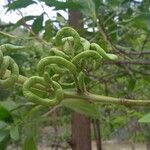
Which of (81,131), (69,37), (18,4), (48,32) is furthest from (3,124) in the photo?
(81,131)

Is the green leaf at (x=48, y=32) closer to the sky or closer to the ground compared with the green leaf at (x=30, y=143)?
closer to the sky

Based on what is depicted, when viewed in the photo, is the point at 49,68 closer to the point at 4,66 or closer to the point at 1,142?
the point at 4,66

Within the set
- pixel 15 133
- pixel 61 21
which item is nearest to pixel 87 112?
pixel 15 133

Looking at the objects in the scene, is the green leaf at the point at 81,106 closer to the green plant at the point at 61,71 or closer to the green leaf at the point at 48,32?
the green plant at the point at 61,71

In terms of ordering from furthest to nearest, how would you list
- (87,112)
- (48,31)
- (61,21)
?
(61,21)
(48,31)
(87,112)

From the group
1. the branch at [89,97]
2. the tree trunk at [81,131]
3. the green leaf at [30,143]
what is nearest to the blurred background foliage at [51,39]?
the green leaf at [30,143]

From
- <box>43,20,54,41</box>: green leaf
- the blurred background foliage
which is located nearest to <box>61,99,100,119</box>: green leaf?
the blurred background foliage

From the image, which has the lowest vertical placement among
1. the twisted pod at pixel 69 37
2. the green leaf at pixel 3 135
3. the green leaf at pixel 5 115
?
the green leaf at pixel 3 135

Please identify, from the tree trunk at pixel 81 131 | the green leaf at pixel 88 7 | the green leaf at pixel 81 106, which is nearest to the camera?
the green leaf at pixel 81 106

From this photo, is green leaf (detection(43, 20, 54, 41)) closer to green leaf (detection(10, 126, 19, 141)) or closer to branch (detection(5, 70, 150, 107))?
green leaf (detection(10, 126, 19, 141))
